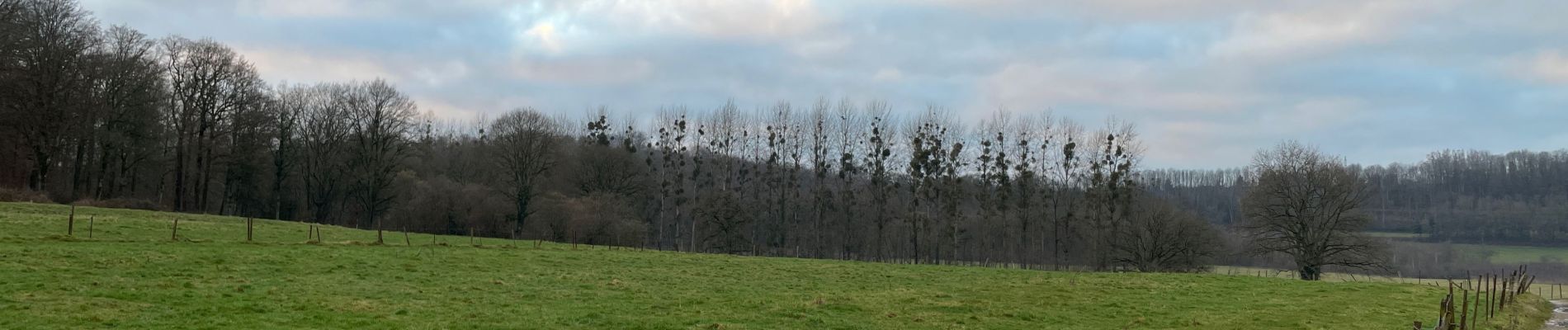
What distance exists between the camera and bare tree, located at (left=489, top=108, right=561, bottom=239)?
75250 millimetres

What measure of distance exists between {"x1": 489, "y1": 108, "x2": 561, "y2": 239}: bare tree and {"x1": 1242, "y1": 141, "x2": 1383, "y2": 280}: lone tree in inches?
2209

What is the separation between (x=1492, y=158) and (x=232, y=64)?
625 feet

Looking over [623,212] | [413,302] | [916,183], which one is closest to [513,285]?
[413,302]

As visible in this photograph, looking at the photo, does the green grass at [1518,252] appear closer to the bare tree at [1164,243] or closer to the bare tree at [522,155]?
the bare tree at [1164,243]

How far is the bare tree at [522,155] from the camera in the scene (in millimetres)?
75250

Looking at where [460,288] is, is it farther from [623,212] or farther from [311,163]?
[311,163]

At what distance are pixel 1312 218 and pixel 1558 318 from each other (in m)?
30.4

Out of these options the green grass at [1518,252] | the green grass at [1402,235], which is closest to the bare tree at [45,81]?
the green grass at [1518,252]

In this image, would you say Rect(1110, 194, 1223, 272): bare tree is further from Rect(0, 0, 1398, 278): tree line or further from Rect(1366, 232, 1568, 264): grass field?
Rect(1366, 232, 1568, 264): grass field

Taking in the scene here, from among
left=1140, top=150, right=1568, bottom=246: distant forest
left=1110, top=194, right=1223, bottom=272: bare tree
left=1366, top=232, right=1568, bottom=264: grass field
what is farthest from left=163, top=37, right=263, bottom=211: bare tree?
left=1366, top=232, right=1568, bottom=264: grass field

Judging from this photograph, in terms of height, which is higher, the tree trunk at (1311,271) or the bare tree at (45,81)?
the bare tree at (45,81)

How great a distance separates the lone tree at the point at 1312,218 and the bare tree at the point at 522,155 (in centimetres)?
5611

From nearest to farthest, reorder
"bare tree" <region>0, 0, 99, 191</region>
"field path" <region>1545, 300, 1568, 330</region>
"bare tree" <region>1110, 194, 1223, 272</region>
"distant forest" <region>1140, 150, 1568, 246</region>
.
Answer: "field path" <region>1545, 300, 1568, 330</region> < "bare tree" <region>0, 0, 99, 191</region> < "bare tree" <region>1110, 194, 1223, 272</region> < "distant forest" <region>1140, 150, 1568, 246</region>

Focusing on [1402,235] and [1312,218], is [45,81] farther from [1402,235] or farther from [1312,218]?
[1402,235]
